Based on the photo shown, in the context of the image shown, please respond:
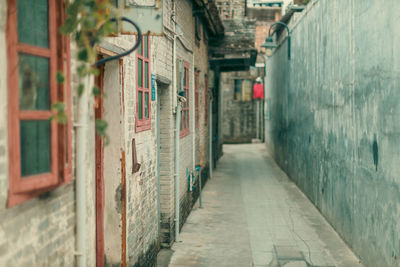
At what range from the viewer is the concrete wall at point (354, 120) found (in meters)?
6.00

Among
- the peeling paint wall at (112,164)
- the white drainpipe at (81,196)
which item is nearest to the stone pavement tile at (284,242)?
the peeling paint wall at (112,164)

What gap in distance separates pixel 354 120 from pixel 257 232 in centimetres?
278

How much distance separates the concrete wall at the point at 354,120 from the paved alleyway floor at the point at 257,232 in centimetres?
40

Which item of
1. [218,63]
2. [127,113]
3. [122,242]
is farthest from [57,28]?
[218,63]

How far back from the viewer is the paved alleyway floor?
751 cm

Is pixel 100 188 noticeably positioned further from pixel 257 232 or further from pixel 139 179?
pixel 257 232

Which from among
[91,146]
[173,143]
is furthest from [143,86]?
[173,143]

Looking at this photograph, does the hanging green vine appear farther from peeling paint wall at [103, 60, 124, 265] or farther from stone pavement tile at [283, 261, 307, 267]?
stone pavement tile at [283, 261, 307, 267]

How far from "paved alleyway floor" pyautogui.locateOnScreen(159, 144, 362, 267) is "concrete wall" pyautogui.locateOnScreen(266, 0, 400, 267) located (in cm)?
40

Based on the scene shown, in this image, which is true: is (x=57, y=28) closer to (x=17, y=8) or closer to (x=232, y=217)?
(x=17, y=8)

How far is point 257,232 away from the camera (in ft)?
29.8

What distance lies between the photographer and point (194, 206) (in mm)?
11500

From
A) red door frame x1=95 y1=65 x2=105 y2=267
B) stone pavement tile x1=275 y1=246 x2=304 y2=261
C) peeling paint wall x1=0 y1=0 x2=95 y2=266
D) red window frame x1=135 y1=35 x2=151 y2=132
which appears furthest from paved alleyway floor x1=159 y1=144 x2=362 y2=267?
peeling paint wall x1=0 y1=0 x2=95 y2=266

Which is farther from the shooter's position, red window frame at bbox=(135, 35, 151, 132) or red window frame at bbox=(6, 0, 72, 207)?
red window frame at bbox=(135, 35, 151, 132)
